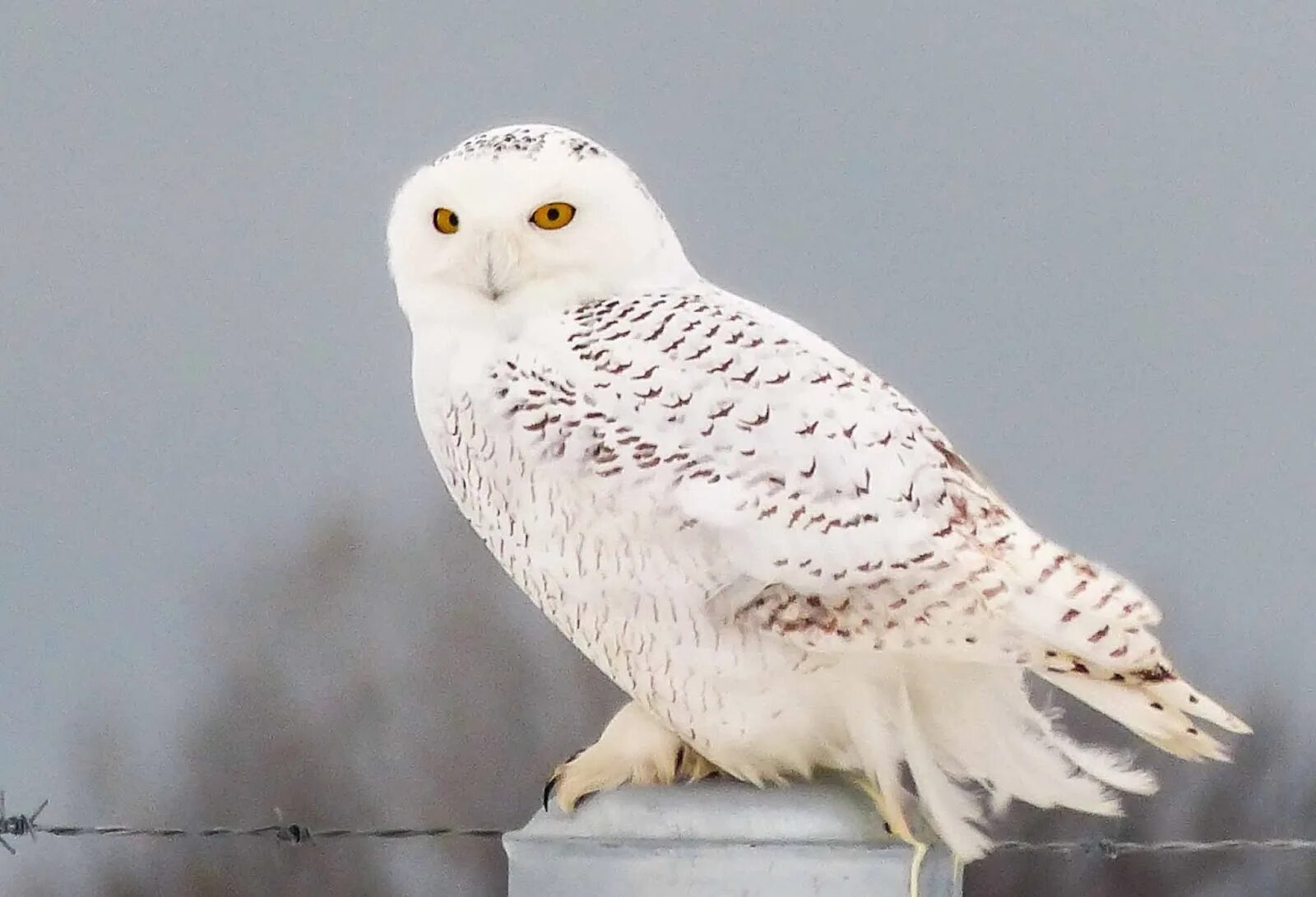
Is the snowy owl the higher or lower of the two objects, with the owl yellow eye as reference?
lower

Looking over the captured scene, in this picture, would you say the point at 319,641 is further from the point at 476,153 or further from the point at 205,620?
the point at 476,153

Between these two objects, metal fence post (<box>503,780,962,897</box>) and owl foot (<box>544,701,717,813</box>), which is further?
owl foot (<box>544,701,717,813</box>)

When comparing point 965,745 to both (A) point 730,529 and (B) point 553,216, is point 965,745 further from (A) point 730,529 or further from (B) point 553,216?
(B) point 553,216

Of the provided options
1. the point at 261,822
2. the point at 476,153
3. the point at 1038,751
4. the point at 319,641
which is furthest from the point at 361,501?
the point at 1038,751

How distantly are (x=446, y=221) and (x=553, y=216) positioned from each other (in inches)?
2.2

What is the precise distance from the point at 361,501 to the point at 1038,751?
71cm

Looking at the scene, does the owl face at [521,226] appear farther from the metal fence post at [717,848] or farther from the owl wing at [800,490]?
the metal fence post at [717,848]

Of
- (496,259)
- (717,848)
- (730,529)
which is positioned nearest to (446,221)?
(496,259)

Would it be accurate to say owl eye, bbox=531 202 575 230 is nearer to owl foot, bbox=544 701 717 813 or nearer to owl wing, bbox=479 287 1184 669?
owl wing, bbox=479 287 1184 669

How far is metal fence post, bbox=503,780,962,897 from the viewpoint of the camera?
0.61m

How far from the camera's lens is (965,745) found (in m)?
0.69

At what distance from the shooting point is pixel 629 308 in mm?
708

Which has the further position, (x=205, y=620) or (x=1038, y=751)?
(x=205, y=620)

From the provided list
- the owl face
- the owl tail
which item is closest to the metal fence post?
the owl tail
